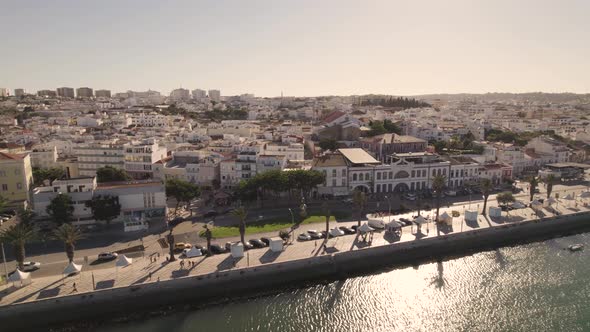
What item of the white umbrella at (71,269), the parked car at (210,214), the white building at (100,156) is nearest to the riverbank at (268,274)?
the white umbrella at (71,269)

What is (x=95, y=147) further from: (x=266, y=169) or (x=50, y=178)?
(x=266, y=169)

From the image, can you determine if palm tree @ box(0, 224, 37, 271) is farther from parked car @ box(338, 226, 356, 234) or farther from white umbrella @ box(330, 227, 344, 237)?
parked car @ box(338, 226, 356, 234)

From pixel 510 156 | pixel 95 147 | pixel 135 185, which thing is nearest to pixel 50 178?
pixel 95 147

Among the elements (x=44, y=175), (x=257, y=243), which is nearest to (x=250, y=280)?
(x=257, y=243)

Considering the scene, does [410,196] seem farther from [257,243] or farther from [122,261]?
Result: [122,261]

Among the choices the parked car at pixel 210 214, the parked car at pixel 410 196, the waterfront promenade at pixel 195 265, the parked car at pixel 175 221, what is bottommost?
the waterfront promenade at pixel 195 265

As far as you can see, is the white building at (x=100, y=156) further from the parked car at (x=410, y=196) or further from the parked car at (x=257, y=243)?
the parked car at (x=410, y=196)
